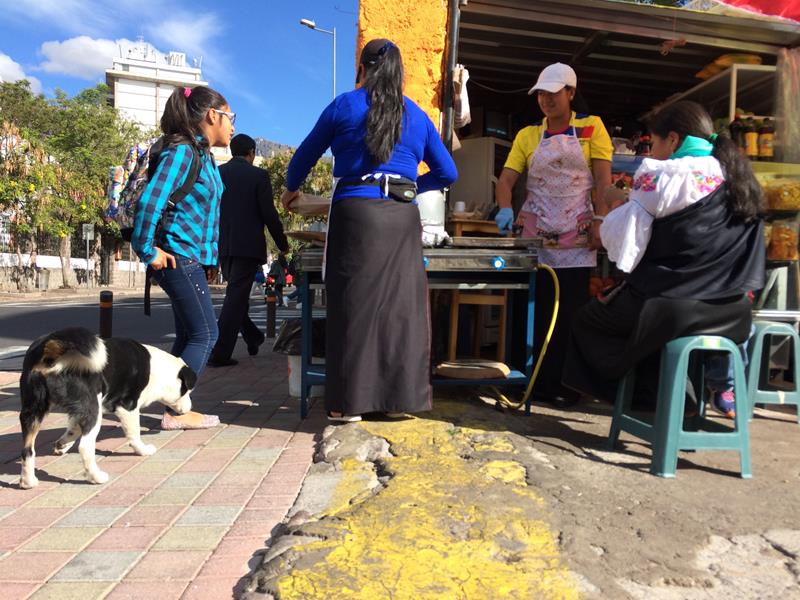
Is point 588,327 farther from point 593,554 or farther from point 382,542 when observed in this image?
point 382,542

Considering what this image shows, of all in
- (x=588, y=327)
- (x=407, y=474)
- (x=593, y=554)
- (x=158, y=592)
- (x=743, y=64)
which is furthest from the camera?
(x=743, y=64)

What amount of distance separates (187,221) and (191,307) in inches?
19.1

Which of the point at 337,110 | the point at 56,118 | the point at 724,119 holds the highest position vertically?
the point at 56,118

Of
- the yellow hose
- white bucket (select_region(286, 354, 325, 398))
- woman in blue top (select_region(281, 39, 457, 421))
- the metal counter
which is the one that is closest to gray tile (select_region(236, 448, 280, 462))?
woman in blue top (select_region(281, 39, 457, 421))

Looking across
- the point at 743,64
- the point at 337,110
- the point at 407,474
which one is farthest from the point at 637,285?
the point at 743,64

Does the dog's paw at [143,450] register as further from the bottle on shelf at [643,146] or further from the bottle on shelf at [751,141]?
the bottle on shelf at [751,141]

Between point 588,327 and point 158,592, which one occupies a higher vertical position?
point 588,327

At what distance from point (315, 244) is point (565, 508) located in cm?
219

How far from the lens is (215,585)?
1795 millimetres

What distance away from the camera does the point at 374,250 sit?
3.21 m

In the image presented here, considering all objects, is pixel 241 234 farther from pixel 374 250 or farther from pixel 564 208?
pixel 564 208

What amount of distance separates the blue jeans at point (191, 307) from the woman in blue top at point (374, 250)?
780 millimetres

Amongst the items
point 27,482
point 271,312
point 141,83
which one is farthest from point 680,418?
point 141,83

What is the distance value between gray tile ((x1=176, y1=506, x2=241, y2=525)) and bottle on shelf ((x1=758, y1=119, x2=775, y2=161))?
5.41 metres
